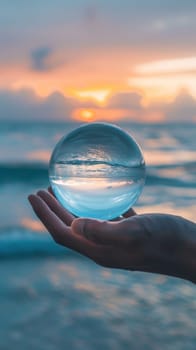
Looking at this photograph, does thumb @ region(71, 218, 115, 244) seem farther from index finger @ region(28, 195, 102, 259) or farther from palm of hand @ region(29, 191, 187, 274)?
index finger @ region(28, 195, 102, 259)

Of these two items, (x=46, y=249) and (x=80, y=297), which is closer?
(x=80, y=297)

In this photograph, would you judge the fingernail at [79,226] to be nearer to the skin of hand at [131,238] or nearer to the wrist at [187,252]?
the skin of hand at [131,238]

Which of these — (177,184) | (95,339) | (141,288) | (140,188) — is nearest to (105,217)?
(140,188)

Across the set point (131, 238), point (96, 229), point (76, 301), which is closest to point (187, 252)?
point (131, 238)

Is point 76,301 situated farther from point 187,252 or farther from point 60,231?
point 187,252

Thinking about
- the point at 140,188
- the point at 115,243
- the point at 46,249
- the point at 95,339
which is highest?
the point at 140,188

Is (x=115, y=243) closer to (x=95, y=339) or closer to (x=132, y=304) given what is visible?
(x=95, y=339)

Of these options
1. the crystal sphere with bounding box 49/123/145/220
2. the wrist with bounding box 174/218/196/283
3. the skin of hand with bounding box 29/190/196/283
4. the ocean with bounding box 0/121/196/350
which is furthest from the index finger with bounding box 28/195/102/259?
the ocean with bounding box 0/121/196/350
